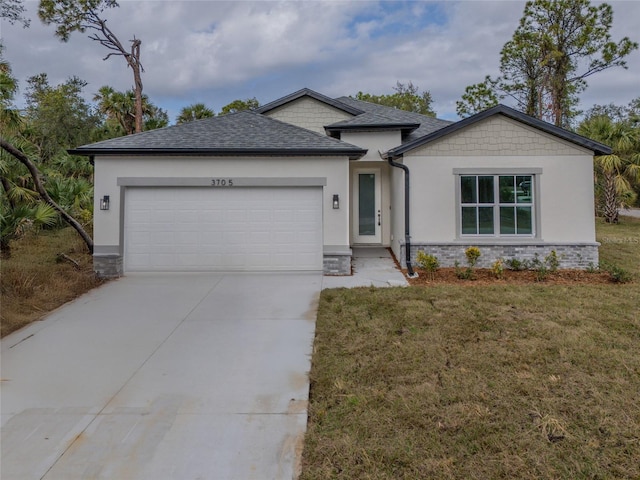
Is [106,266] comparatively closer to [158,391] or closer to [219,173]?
[219,173]

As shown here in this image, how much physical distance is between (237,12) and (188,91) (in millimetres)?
16251

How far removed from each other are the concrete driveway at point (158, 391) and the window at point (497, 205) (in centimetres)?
540

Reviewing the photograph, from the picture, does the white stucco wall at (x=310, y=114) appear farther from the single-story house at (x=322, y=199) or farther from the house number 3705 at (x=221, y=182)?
the house number 3705 at (x=221, y=182)

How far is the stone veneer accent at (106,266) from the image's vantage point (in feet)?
31.5

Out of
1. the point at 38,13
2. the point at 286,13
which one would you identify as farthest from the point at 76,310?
the point at 38,13

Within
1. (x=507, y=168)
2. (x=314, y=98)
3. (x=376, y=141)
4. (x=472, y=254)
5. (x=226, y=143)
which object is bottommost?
(x=472, y=254)

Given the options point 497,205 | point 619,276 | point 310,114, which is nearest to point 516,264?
point 497,205

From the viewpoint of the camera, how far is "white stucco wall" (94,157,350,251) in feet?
32.0

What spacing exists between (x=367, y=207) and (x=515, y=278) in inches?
200

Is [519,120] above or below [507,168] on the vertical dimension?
above

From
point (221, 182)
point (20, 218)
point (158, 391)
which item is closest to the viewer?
point (158, 391)

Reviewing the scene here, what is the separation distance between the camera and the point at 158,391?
4.08 m

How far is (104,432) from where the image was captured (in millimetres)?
3367

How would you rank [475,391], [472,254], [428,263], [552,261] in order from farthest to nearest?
[552,261] → [472,254] → [428,263] → [475,391]
